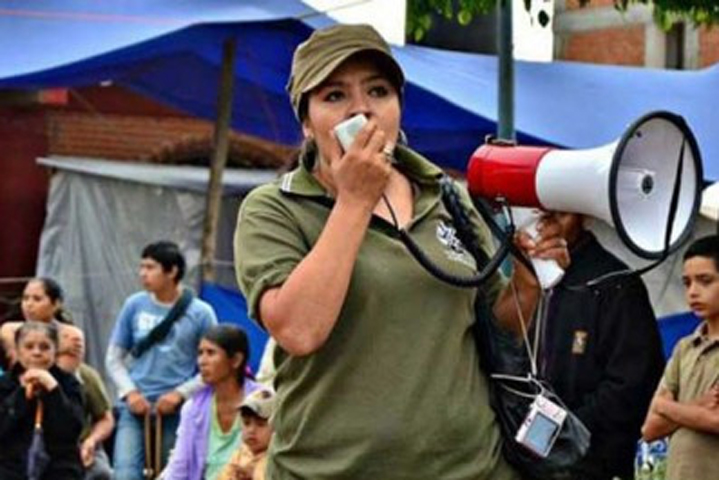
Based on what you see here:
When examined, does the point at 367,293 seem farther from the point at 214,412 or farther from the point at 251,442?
the point at 214,412

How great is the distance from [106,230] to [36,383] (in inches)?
200

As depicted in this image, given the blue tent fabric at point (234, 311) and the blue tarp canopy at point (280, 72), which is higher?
the blue tarp canopy at point (280, 72)

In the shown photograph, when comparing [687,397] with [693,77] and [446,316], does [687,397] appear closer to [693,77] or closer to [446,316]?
[446,316]

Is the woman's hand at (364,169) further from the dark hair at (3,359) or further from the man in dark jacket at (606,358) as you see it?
the dark hair at (3,359)

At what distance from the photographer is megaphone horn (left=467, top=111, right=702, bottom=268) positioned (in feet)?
11.6

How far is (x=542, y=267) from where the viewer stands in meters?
3.65

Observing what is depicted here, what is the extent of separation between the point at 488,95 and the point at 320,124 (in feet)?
28.8

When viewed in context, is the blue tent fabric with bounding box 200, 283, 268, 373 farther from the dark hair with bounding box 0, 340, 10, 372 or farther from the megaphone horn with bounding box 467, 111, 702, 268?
the megaphone horn with bounding box 467, 111, 702, 268

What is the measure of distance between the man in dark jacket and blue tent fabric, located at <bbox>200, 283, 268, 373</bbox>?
4976 mm

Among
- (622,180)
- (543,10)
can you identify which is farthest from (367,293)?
(543,10)

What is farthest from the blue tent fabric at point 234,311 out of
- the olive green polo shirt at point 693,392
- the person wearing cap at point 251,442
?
the olive green polo shirt at point 693,392

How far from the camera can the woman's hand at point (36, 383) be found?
28.9ft

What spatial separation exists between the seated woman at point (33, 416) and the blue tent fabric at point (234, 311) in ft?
8.08

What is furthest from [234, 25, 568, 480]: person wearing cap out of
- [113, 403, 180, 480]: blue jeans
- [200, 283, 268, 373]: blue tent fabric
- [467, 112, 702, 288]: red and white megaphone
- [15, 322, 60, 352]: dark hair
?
[200, 283, 268, 373]: blue tent fabric
